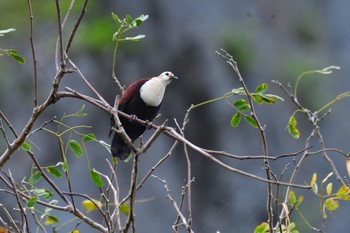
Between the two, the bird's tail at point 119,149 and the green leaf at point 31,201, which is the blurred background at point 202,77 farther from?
the green leaf at point 31,201

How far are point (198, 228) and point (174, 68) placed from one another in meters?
1.54

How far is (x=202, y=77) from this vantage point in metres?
6.92

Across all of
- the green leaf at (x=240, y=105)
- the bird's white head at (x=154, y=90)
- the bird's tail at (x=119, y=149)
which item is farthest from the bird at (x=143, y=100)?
the green leaf at (x=240, y=105)

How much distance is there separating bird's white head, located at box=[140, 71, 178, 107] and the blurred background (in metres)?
3.77

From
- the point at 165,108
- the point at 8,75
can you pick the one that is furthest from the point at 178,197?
the point at 8,75

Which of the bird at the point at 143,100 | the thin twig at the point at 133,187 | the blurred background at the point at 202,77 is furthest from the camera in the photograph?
the blurred background at the point at 202,77

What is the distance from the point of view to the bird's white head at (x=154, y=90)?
2.49m

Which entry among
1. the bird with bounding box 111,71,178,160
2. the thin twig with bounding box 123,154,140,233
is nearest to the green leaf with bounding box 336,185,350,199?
the thin twig with bounding box 123,154,140,233

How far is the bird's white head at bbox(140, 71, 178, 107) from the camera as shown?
2494mm

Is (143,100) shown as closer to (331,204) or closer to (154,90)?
(154,90)

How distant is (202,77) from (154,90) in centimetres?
443

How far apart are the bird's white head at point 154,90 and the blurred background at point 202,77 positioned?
3773mm

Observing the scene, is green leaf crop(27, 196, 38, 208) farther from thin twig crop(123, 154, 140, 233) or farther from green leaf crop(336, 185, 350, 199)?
green leaf crop(336, 185, 350, 199)

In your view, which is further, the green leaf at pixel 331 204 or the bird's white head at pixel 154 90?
the bird's white head at pixel 154 90
